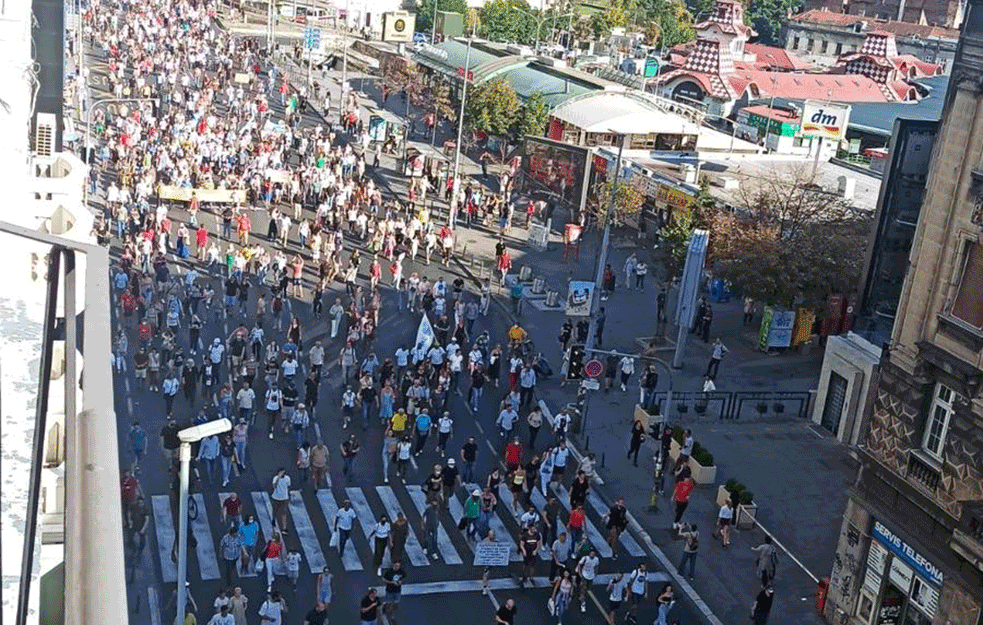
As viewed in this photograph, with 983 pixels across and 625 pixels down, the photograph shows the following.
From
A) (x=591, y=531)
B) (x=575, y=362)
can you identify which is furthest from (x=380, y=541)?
(x=575, y=362)

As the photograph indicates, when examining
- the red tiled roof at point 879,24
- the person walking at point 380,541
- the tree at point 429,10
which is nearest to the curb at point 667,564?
the person walking at point 380,541

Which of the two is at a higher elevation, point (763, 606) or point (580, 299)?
point (580, 299)

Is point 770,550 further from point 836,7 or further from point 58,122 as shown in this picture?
point 836,7

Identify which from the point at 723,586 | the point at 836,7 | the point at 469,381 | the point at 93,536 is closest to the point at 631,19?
the point at 836,7

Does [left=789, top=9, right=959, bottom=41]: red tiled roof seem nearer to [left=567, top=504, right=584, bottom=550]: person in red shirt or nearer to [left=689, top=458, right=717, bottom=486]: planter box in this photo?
[left=689, top=458, right=717, bottom=486]: planter box

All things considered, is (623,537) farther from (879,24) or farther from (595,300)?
(879,24)

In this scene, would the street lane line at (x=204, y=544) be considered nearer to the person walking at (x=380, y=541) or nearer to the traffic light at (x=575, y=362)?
the person walking at (x=380, y=541)
